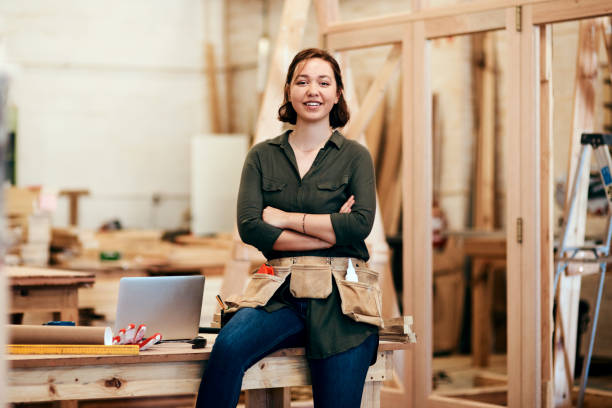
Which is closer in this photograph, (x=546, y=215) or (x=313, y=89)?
(x=313, y=89)

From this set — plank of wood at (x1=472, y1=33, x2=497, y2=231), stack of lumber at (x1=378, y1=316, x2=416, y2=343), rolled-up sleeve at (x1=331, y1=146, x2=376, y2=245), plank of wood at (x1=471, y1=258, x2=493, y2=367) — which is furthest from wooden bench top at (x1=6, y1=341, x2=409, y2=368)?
plank of wood at (x1=472, y1=33, x2=497, y2=231)

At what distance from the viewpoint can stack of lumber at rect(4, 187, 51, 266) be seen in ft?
21.6

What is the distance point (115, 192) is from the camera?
10.4m

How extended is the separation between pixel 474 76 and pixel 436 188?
119 cm

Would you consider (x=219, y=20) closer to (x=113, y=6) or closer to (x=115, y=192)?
(x=113, y=6)

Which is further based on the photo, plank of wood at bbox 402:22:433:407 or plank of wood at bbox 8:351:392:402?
plank of wood at bbox 402:22:433:407

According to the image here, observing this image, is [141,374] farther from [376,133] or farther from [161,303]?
[376,133]

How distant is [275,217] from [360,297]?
0.45 meters

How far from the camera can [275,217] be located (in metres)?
3.09

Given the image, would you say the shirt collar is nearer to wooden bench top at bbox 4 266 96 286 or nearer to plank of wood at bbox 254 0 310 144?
plank of wood at bbox 254 0 310 144

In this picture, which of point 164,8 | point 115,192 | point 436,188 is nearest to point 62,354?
point 436,188

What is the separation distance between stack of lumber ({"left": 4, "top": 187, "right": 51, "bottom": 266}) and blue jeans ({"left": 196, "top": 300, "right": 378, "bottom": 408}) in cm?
415

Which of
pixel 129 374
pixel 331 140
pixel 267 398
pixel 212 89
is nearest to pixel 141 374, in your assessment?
pixel 129 374

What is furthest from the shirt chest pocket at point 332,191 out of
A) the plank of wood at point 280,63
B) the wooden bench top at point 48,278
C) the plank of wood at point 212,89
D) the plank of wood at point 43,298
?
the plank of wood at point 212,89
